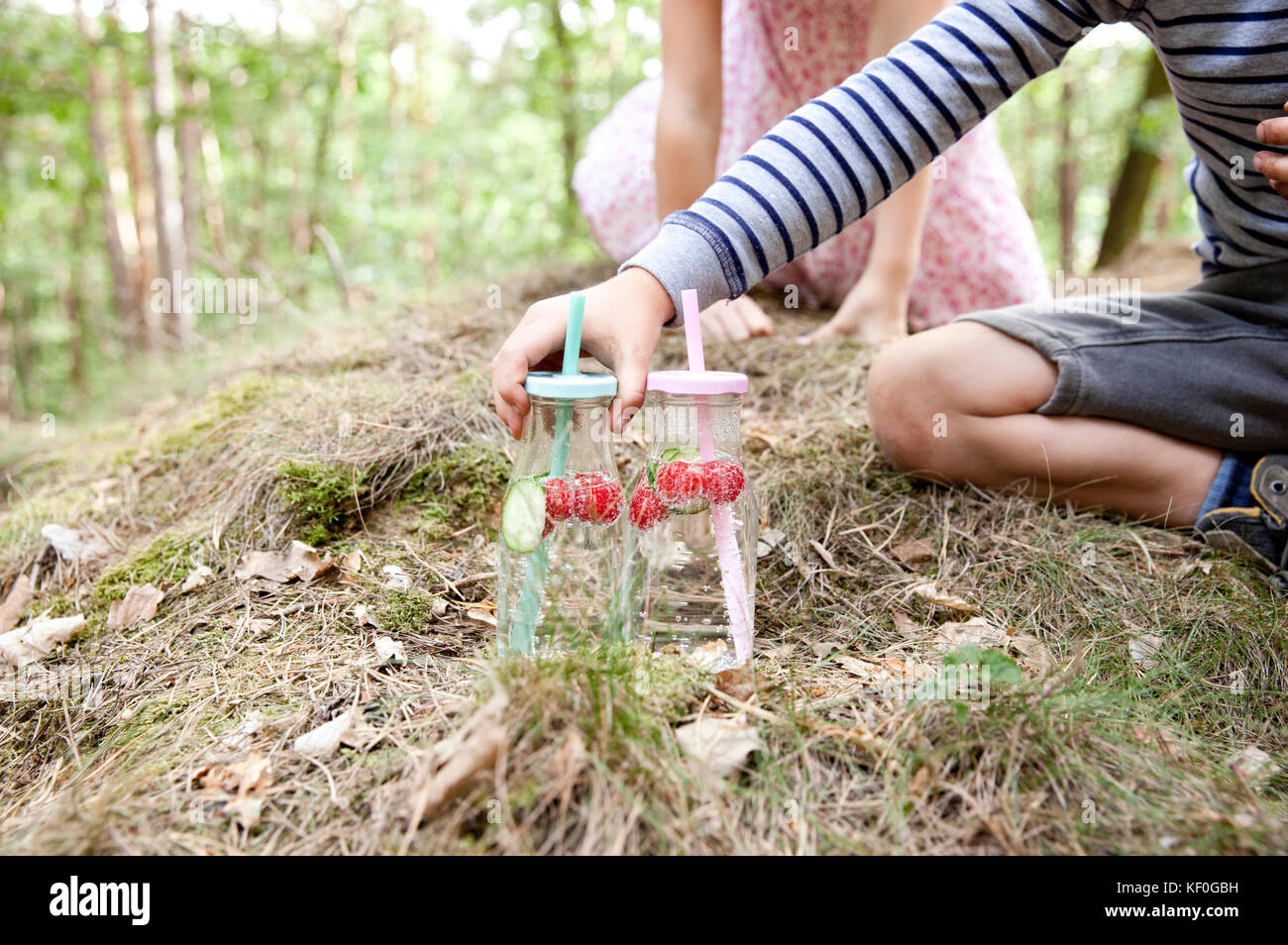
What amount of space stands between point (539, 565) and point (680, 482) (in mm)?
246

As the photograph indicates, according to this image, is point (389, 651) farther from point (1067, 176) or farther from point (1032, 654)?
point (1067, 176)

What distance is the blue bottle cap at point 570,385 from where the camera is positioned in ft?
3.57

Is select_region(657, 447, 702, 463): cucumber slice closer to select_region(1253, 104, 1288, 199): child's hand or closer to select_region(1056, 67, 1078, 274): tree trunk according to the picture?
select_region(1253, 104, 1288, 199): child's hand

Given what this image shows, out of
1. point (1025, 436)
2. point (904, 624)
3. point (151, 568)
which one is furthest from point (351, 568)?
point (1025, 436)

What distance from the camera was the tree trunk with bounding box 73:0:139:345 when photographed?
6.29m

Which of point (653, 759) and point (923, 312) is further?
point (923, 312)

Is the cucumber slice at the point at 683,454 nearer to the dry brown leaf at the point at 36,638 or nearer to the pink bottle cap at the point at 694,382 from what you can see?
the pink bottle cap at the point at 694,382

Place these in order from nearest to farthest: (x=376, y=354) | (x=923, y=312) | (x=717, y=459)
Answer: (x=717, y=459), (x=376, y=354), (x=923, y=312)

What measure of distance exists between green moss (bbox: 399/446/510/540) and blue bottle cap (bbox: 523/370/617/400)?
0.72 metres

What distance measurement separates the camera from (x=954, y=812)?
96 centimetres

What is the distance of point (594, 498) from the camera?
3.94ft
